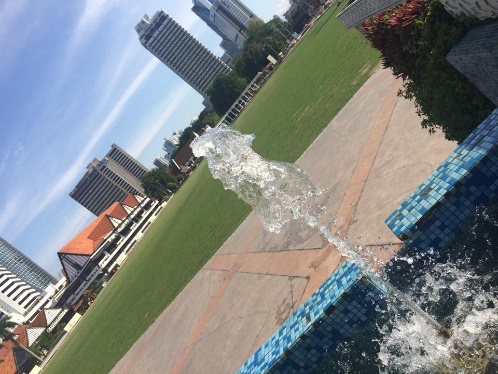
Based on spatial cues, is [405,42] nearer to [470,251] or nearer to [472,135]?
[472,135]

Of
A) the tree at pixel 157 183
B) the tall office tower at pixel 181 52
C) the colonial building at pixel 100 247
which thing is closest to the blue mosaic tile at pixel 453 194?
the colonial building at pixel 100 247

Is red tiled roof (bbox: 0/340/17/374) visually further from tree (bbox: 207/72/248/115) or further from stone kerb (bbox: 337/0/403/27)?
tree (bbox: 207/72/248/115)

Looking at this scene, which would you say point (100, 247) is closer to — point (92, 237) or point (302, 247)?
point (92, 237)

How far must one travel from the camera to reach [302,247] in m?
10.4

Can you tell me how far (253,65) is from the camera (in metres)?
79.6

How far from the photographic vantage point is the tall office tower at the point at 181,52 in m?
162

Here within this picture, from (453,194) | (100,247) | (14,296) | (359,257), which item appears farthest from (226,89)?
(14,296)

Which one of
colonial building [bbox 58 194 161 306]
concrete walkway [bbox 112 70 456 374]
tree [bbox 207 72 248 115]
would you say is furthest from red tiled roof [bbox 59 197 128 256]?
concrete walkway [bbox 112 70 456 374]

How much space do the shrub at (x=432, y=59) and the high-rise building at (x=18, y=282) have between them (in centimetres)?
9649

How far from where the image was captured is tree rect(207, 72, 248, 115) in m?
81.1

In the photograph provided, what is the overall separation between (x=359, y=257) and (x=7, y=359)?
50.2 m

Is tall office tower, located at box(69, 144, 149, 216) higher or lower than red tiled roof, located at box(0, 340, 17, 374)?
lower

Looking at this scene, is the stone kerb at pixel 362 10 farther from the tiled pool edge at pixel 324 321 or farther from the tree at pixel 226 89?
the tree at pixel 226 89

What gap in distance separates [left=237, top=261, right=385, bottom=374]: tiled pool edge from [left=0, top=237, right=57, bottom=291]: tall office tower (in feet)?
588
